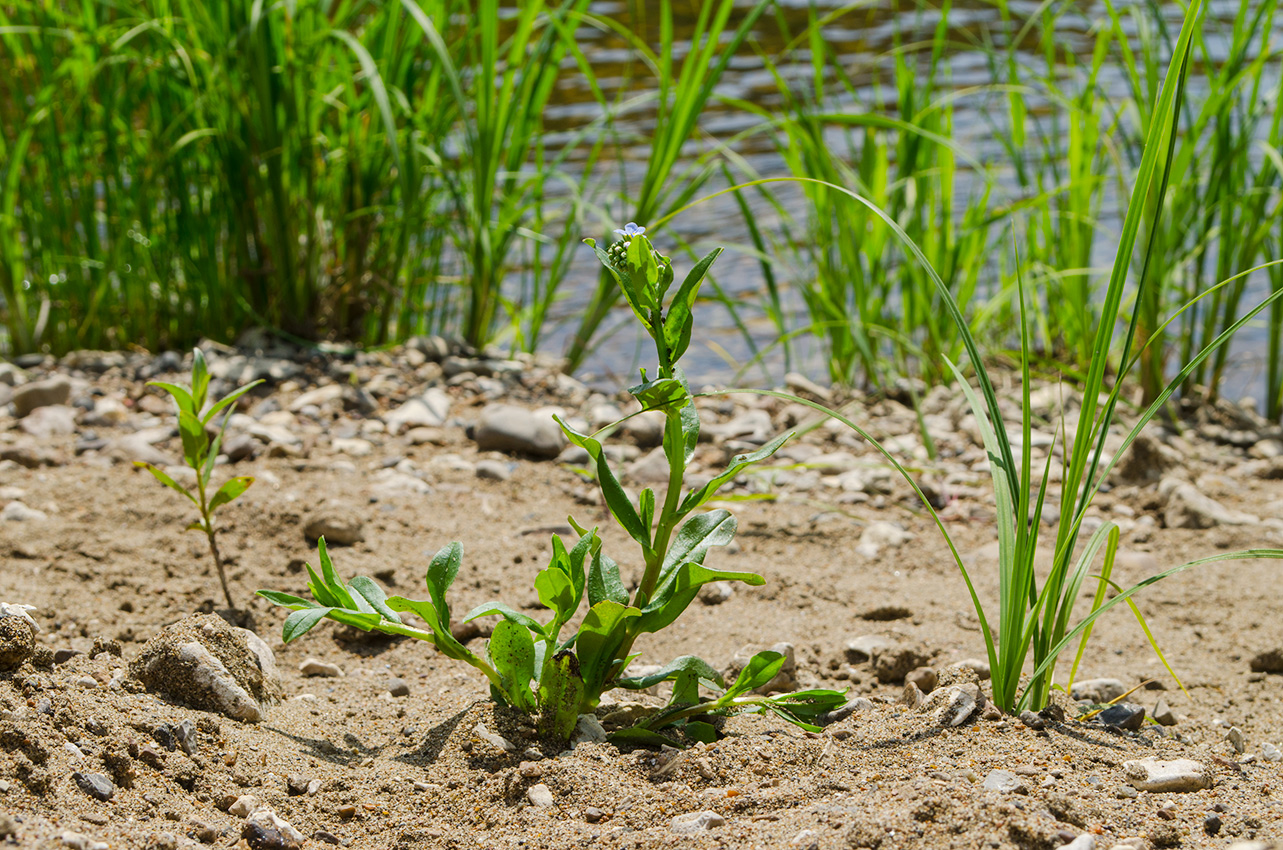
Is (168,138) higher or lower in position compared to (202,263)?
higher

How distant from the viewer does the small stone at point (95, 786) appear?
1166 millimetres

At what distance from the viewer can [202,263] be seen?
3.38 m

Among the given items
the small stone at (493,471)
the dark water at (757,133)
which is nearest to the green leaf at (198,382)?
the dark water at (757,133)

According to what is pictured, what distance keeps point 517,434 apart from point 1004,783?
6.12 ft

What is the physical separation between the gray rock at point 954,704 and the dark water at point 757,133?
0.84 metres

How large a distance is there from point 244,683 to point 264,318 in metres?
2.22

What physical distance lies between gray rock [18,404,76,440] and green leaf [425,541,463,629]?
1887mm

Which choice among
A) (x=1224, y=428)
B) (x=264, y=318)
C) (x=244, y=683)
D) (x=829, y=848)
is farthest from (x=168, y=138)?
(x=1224, y=428)

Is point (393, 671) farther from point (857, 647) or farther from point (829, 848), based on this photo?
point (829, 848)

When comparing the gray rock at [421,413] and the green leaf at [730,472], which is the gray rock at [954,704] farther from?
the gray rock at [421,413]

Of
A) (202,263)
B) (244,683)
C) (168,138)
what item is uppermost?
(168,138)

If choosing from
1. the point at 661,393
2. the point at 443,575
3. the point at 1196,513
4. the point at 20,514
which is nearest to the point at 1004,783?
the point at 661,393

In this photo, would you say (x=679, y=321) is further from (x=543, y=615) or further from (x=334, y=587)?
(x=543, y=615)

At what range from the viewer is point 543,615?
1.95 m
